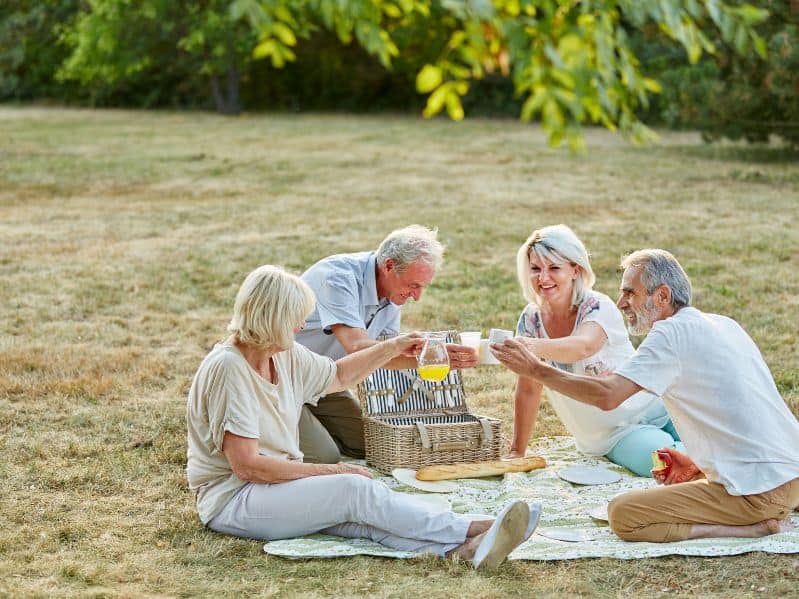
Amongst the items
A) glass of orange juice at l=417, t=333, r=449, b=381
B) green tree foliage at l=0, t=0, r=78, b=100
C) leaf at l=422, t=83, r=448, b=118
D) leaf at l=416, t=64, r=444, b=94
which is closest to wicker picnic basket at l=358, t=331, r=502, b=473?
glass of orange juice at l=417, t=333, r=449, b=381

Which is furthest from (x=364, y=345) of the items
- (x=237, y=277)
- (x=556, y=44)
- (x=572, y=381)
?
(x=237, y=277)

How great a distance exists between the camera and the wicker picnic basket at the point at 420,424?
5676mm

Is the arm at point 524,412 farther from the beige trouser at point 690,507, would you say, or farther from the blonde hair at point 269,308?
the blonde hair at point 269,308

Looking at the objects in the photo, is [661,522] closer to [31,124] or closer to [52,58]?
[31,124]

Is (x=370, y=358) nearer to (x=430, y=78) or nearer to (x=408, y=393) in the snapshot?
(x=408, y=393)

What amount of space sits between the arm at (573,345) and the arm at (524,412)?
335mm

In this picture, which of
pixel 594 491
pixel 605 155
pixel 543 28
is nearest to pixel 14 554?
pixel 594 491

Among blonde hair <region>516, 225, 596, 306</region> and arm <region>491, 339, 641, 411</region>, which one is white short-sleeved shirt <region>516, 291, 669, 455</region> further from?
arm <region>491, 339, 641, 411</region>

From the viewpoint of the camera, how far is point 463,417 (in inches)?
242

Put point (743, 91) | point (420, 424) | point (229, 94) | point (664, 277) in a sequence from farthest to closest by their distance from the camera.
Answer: point (229, 94) < point (743, 91) < point (420, 424) < point (664, 277)

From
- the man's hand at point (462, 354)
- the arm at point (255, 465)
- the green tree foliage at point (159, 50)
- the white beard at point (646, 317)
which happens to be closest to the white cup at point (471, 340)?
the man's hand at point (462, 354)

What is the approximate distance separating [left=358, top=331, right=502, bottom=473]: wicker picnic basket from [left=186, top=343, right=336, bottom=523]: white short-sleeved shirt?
0.82 metres

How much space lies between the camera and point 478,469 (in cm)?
565

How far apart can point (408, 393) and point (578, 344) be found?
1.01 metres
